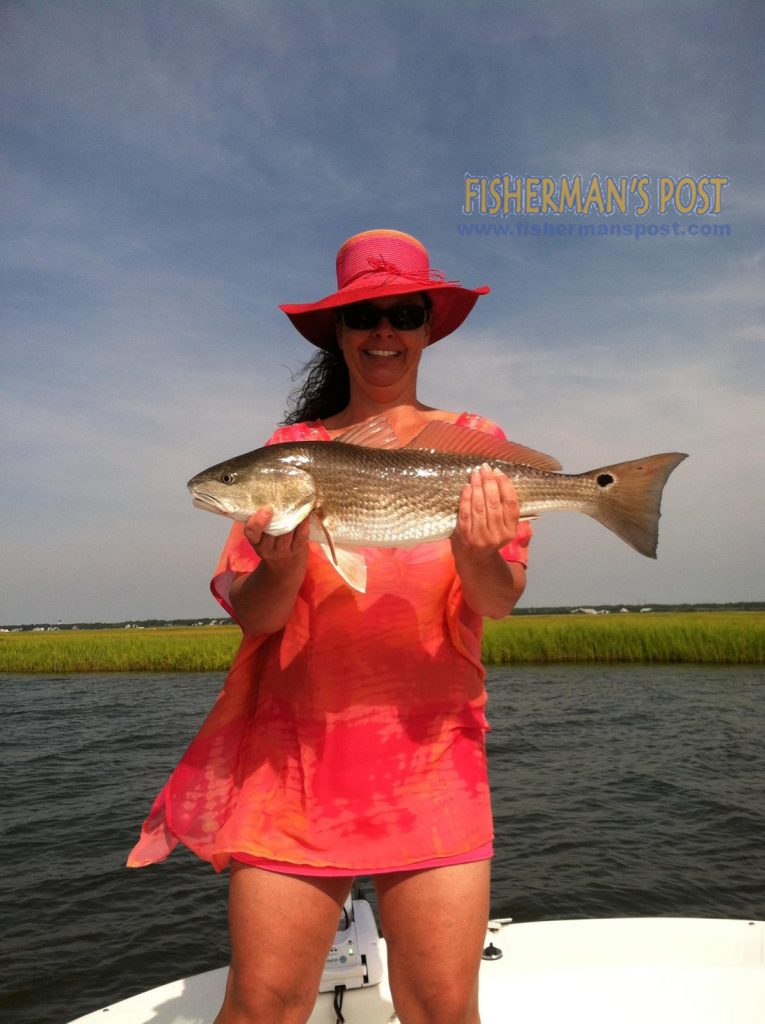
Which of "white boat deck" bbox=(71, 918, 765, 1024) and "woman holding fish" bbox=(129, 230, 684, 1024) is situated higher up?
"woman holding fish" bbox=(129, 230, 684, 1024)

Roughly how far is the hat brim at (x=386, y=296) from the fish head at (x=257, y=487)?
711 millimetres

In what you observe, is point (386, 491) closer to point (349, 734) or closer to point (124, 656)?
point (349, 734)

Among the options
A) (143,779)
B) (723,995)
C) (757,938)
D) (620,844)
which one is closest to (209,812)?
(723,995)

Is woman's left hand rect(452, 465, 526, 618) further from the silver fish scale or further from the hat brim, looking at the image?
the hat brim

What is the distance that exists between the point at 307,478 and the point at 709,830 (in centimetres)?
1055

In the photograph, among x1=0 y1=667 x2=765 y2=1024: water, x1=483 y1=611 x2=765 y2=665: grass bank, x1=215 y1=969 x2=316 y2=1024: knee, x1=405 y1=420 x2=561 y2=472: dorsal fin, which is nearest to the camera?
x1=215 y1=969 x2=316 y2=1024: knee

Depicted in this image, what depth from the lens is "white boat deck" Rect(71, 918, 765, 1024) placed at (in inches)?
Result: 142

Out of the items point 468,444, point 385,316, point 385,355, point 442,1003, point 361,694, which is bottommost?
point 442,1003

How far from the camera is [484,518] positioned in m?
2.54

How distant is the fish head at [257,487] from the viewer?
2.66 m

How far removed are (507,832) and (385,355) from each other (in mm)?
9554

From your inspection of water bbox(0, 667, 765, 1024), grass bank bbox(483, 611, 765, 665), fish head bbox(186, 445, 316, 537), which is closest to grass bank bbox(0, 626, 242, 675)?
water bbox(0, 667, 765, 1024)

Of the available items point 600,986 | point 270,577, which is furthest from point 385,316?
point 600,986

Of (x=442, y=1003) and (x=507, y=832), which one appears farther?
(x=507, y=832)
